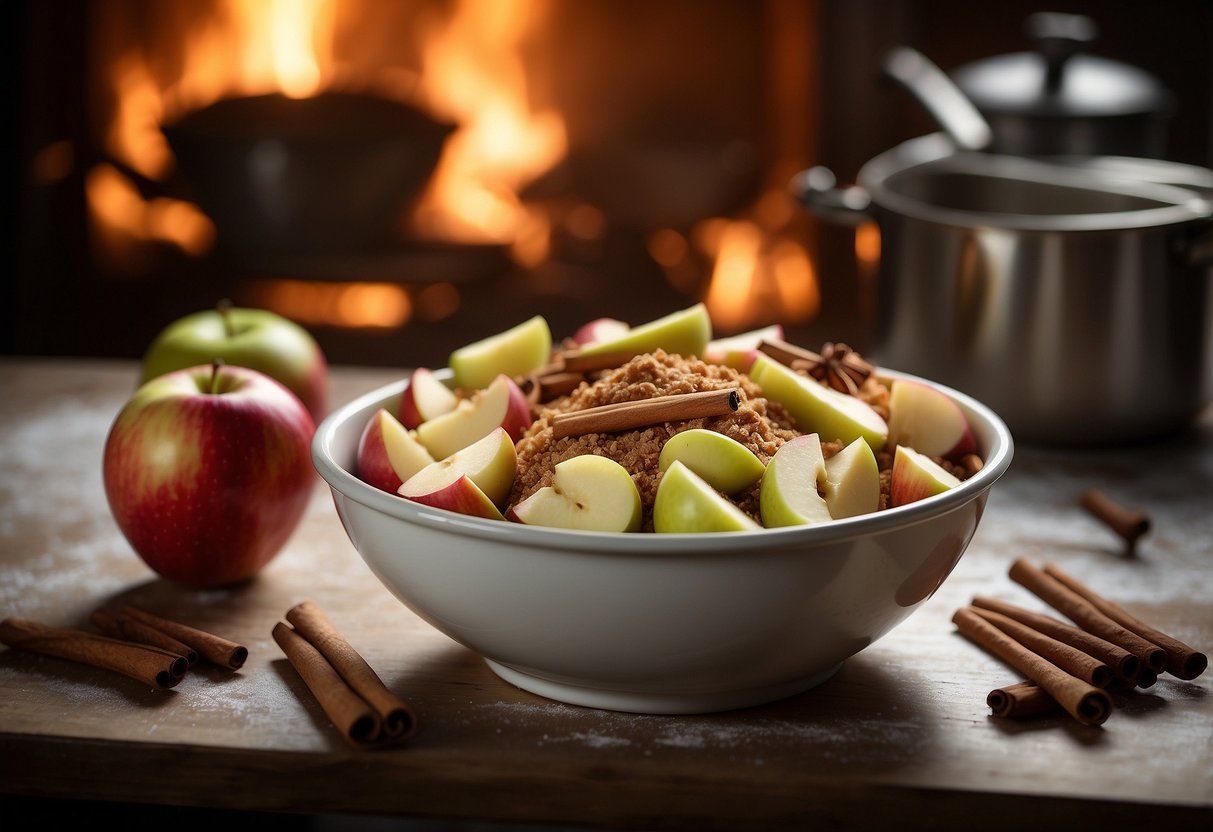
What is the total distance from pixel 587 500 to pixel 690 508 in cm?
6

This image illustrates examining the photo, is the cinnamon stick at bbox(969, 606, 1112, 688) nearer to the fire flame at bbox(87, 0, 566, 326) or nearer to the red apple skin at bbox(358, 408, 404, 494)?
the red apple skin at bbox(358, 408, 404, 494)

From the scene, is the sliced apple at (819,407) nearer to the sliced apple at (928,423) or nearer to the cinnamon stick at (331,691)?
the sliced apple at (928,423)

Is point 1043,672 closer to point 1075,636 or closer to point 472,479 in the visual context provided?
point 1075,636

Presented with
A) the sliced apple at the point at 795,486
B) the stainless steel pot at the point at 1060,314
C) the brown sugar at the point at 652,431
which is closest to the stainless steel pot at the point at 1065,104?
the stainless steel pot at the point at 1060,314

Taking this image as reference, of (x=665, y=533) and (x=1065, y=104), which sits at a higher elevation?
(x=1065, y=104)

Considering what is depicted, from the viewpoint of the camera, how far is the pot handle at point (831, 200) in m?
1.37

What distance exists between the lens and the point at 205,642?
85cm

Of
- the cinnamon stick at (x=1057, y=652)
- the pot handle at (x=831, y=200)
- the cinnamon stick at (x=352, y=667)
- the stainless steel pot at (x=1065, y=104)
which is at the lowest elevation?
the cinnamon stick at (x=1057, y=652)

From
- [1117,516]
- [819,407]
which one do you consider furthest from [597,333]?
[1117,516]

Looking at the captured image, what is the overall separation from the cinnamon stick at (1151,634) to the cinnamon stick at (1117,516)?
10cm

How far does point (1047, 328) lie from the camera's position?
1.21 meters

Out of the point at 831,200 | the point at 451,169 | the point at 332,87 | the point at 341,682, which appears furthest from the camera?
the point at 451,169

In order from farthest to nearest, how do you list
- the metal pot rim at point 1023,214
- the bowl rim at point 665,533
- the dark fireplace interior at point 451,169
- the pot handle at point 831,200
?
the dark fireplace interior at point 451,169
the pot handle at point 831,200
the metal pot rim at point 1023,214
the bowl rim at point 665,533

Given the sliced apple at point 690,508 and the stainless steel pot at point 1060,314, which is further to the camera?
the stainless steel pot at point 1060,314
